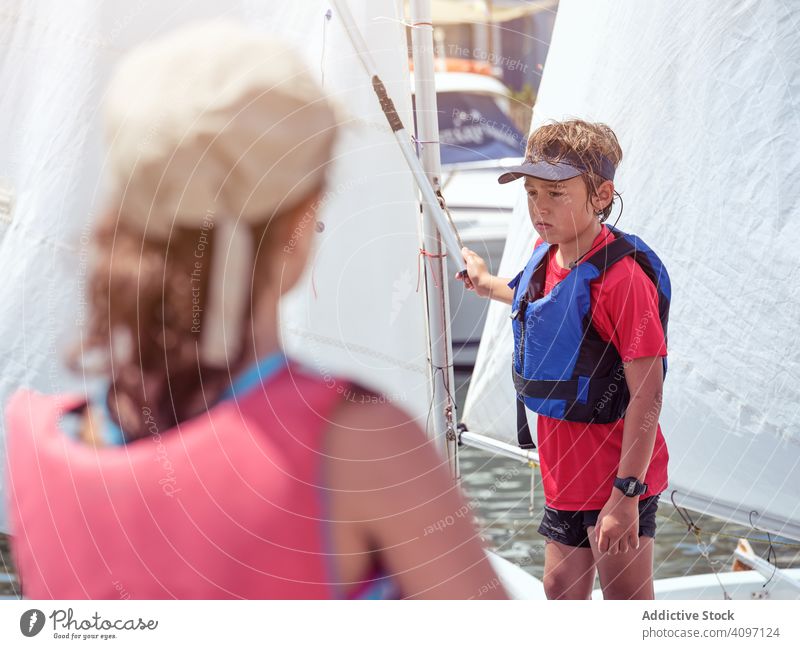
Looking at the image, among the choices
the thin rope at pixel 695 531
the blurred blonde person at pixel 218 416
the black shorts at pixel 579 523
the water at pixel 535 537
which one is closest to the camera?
the blurred blonde person at pixel 218 416

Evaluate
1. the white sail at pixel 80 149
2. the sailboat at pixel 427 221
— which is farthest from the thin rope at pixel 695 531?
the white sail at pixel 80 149

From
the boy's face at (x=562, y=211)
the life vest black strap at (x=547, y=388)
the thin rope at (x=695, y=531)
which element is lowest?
the thin rope at (x=695, y=531)

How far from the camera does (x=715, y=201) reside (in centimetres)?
177

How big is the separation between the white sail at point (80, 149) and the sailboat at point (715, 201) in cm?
36

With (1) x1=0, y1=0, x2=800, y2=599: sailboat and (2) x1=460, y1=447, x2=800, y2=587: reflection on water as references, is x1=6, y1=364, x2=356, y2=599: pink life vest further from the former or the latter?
(2) x1=460, y1=447, x2=800, y2=587: reflection on water

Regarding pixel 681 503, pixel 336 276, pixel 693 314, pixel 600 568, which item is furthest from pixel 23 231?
pixel 681 503

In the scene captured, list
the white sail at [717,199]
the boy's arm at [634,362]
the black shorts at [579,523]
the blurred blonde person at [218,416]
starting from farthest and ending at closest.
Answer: the white sail at [717,199]
the black shorts at [579,523]
the boy's arm at [634,362]
the blurred blonde person at [218,416]

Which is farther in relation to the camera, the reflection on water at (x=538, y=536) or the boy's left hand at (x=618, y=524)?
the reflection on water at (x=538, y=536)

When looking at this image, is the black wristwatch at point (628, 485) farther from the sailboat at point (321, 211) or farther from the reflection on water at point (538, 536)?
the reflection on water at point (538, 536)

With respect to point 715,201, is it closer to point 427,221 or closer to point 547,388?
point 427,221

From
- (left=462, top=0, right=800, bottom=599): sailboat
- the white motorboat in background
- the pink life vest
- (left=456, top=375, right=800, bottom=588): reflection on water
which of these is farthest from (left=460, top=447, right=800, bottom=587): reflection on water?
the pink life vest

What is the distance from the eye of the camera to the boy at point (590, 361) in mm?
1281
